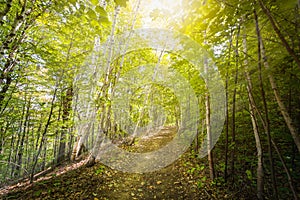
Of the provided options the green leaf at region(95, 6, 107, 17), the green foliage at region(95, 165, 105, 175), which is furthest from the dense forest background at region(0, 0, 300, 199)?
the green foliage at region(95, 165, 105, 175)

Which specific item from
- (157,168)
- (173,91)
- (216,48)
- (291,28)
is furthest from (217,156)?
(173,91)

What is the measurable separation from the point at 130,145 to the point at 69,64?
606 cm

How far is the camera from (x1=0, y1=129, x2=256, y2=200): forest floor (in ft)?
10.9

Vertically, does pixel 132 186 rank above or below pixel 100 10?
below

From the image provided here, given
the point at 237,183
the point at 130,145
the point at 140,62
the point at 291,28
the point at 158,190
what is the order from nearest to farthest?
1. the point at 291,28
2. the point at 237,183
3. the point at 158,190
4. the point at 130,145
5. the point at 140,62

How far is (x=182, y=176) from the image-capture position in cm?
449

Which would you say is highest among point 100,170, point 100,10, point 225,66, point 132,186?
point 225,66

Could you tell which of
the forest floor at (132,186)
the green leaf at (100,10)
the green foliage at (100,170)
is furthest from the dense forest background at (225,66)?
the green foliage at (100,170)

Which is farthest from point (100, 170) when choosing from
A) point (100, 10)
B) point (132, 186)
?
point (100, 10)

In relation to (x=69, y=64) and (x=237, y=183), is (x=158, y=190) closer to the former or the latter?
(x=237, y=183)

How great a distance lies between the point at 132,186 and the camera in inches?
162

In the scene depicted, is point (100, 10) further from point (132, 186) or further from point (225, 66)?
point (132, 186)

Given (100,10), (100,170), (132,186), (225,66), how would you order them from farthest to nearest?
(100,170)
(132,186)
(225,66)
(100,10)

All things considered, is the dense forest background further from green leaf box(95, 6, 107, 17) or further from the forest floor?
the forest floor
